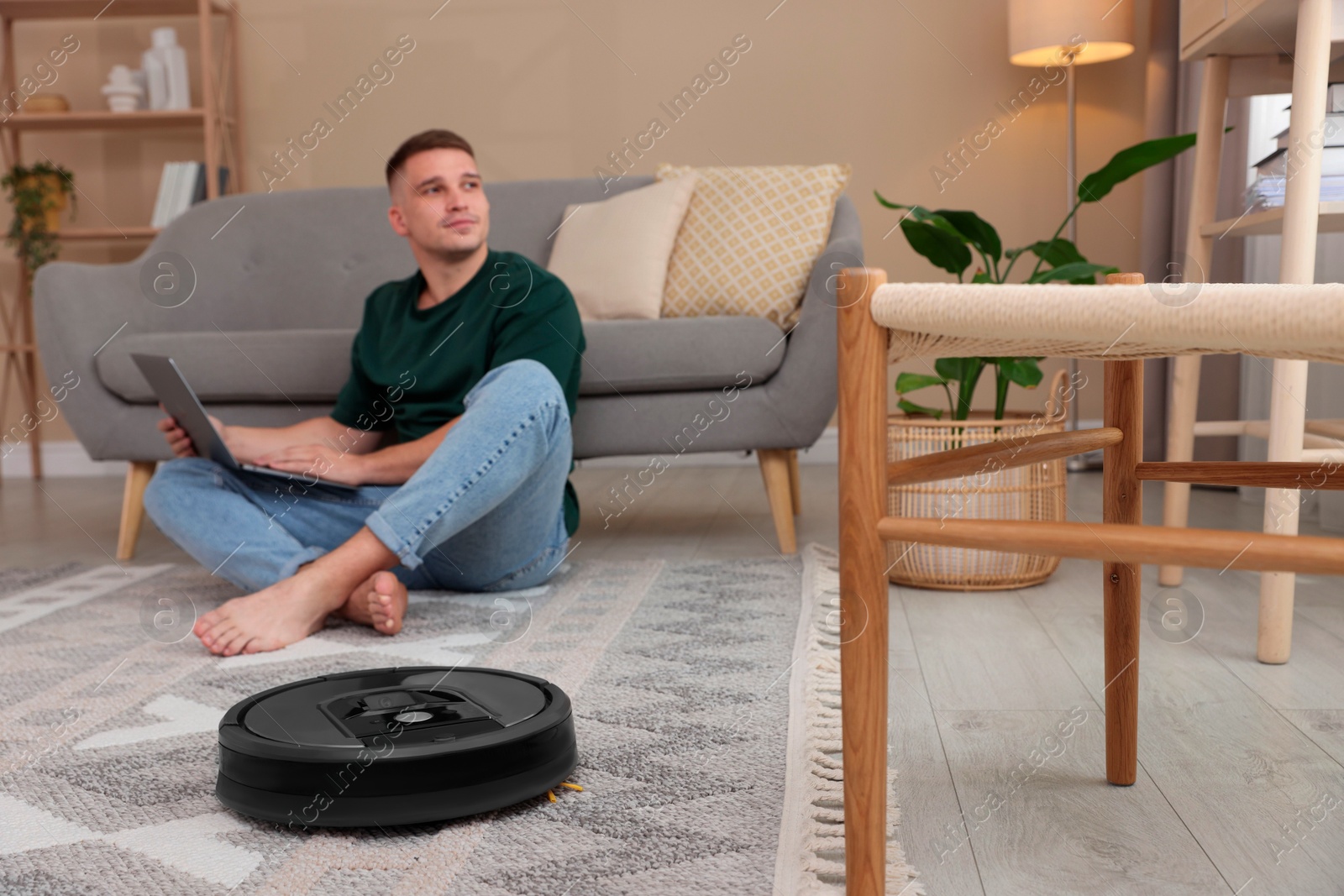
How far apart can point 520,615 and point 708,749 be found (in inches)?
23.9

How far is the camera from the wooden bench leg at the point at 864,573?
0.62m

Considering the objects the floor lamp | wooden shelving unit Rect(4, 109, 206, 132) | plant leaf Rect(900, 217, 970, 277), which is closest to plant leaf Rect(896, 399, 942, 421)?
plant leaf Rect(900, 217, 970, 277)

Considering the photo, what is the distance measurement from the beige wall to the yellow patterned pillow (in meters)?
1.14

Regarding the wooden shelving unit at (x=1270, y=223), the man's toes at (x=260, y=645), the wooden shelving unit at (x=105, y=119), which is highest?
the wooden shelving unit at (x=105, y=119)

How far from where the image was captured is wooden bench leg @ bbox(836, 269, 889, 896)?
62cm

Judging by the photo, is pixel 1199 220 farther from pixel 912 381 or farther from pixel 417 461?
pixel 417 461

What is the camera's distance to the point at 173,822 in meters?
0.83

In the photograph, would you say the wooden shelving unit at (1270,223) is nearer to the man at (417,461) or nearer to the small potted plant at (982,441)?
the small potted plant at (982,441)

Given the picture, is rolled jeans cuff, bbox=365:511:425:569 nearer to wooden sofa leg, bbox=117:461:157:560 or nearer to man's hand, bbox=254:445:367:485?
man's hand, bbox=254:445:367:485

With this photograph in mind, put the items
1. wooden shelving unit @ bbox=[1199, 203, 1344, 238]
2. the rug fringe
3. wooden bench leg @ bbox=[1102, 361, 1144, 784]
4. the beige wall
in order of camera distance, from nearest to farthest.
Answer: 1. the rug fringe
2. wooden bench leg @ bbox=[1102, 361, 1144, 784]
3. wooden shelving unit @ bbox=[1199, 203, 1344, 238]
4. the beige wall

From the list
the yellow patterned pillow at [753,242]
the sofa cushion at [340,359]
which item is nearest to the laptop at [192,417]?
the sofa cushion at [340,359]

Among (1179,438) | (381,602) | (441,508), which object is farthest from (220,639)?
(1179,438)

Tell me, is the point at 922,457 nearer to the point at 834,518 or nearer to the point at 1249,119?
the point at 834,518

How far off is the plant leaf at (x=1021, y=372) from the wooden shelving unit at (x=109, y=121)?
2.59 m
